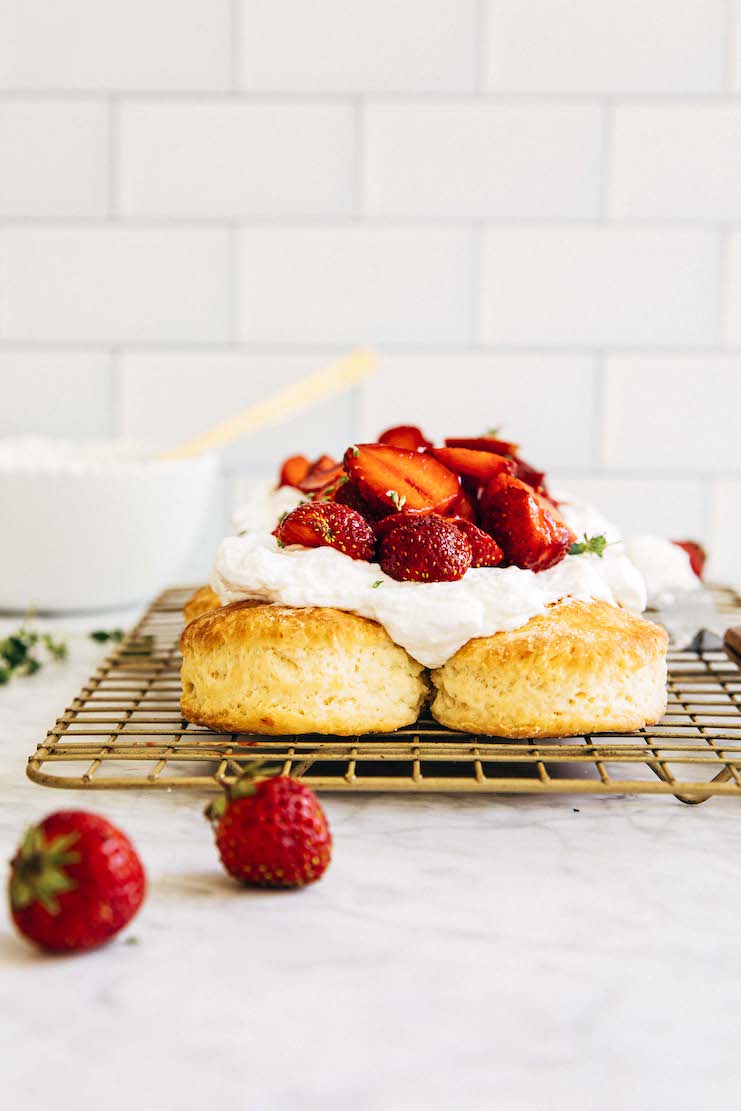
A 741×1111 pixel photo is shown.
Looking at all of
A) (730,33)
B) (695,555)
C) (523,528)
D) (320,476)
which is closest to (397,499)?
(523,528)

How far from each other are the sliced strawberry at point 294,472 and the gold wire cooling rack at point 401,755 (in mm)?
359

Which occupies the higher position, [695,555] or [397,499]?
[397,499]

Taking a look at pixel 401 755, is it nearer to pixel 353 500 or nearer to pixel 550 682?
pixel 550 682

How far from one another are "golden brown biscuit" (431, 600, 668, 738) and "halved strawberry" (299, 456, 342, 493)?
0.48m

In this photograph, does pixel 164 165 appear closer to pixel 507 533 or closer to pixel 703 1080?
pixel 507 533

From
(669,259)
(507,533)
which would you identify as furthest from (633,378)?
(507,533)

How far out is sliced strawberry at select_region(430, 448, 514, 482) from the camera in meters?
1.55

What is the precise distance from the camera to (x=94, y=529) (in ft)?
7.06

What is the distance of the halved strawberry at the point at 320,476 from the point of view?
5.80ft

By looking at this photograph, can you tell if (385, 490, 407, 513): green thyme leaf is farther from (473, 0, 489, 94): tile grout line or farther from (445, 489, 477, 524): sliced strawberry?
(473, 0, 489, 94): tile grout line

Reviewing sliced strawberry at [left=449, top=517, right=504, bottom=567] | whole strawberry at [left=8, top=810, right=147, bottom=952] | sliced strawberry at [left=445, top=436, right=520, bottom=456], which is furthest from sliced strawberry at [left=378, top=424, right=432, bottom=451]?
whole strawberry at [left=8, top=810, right=147, bottom=952]

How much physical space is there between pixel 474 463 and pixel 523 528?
154 millimetres

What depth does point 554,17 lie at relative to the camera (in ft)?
8.45

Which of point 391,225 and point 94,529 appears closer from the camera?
point 94,529
